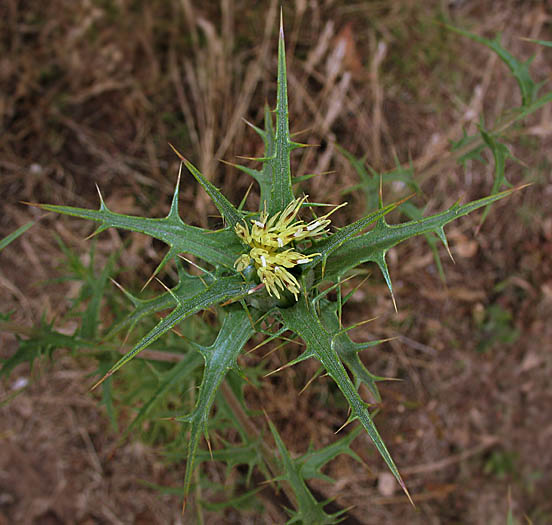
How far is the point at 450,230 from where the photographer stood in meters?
4.05

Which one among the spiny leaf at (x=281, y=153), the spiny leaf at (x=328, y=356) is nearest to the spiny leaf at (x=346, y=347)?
the spiny leaf at (x=328, y=356)

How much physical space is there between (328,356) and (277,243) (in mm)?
339

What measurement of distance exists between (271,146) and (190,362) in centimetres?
97

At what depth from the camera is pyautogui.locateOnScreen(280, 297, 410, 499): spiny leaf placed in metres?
1.26

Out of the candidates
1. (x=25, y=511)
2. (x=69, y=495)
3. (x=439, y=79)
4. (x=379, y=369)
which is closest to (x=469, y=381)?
(x=379, y=369)

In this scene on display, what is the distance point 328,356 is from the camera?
1323 mm

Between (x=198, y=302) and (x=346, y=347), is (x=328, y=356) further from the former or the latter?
(x=198, y=302)

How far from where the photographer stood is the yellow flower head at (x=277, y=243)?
54.7 inches

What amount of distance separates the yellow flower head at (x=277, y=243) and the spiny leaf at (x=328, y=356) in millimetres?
81

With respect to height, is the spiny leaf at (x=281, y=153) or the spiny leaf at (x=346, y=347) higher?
the spiny leaf at (x=281, y=153)

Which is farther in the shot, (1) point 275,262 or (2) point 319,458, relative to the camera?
(2) point 319,458

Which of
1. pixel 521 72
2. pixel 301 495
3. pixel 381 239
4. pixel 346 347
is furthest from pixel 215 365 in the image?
pixel 521 72

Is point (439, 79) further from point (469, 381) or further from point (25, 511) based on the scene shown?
point (25, 511)

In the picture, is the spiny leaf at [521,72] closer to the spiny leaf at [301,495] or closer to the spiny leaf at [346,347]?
the spiny leaf at [346,347]
